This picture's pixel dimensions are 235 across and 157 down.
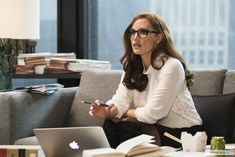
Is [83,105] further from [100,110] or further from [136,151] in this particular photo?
[136,151]

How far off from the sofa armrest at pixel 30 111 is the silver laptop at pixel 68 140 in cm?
107

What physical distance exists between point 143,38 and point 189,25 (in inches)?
42.0

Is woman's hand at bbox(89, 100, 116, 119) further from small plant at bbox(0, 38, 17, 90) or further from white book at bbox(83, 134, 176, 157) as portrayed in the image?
small plant at bbox(0, 38, 17, 90)

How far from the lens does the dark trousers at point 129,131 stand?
110 inches

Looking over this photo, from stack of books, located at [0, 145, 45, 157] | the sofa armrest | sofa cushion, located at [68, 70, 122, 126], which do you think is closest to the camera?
stack of books, located at [0, 145, 45, 157]

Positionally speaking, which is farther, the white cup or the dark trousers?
the white cup

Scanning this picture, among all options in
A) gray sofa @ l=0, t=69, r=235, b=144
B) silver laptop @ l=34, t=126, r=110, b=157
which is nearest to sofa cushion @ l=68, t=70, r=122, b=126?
gray sofa @ l=0, t=69, r=235, b=144

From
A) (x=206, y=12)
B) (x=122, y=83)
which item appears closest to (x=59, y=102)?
(x=122, y=83)

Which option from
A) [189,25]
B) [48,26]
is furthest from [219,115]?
[48,26]

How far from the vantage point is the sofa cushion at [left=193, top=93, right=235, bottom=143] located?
2869 millimetres

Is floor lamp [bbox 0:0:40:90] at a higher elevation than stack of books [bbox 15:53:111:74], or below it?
higher

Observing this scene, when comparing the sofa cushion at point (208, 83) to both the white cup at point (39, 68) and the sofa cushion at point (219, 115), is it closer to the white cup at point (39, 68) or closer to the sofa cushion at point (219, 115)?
the sofa cushion at point (219, 115)

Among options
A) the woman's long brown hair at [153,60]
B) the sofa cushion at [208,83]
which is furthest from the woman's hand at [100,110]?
the sofa cushion at [208,83]

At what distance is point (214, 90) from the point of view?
3.17 metres
